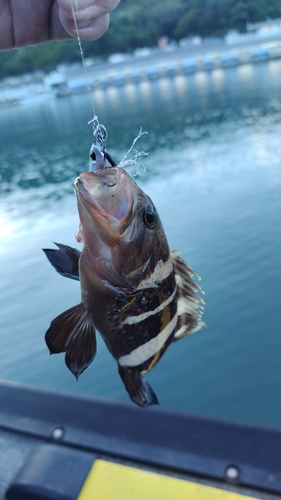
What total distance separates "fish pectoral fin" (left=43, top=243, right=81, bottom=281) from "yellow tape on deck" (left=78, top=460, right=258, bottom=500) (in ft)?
3.49

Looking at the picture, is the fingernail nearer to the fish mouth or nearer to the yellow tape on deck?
the fish mouth

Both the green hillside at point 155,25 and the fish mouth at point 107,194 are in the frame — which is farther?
the green hillside at point 155,25

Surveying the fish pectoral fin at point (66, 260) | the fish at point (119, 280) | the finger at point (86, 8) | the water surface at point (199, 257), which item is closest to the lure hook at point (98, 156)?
the fish at point (119, 280)

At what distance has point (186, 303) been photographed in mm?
1615

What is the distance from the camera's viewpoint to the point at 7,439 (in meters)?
2.33

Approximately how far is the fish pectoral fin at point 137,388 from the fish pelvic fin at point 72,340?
7.8 inches

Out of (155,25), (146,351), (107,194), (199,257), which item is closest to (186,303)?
(146,351)

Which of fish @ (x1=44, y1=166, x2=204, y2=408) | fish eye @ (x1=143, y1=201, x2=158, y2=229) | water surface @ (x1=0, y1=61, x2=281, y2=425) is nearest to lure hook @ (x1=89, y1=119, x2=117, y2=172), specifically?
fish @ (x1=44, y1=166, x2=204, y2=408)

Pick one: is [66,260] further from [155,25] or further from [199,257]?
[155,25]

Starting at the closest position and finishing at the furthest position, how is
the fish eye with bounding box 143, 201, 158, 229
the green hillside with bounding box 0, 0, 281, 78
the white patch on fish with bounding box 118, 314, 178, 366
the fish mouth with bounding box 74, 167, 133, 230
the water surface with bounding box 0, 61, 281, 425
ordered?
the fish mouth with bounding box 74, 167, 133, 230
the fish eye with bounding box 143, 201, 158, 229
the white patch on fish with bounding box 118, 314, 178, 366
the water surface with bounding box 0, 61, 281, 425
the green hillside with bounding box 0, 0, 281, 78

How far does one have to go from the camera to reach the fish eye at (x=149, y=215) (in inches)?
51.3

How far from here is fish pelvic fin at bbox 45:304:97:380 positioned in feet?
4.37

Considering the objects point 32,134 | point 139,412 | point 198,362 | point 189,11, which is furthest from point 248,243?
point 189,11

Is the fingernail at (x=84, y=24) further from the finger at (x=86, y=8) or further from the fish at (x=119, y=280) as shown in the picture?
the fish at (x=119, y=280)
